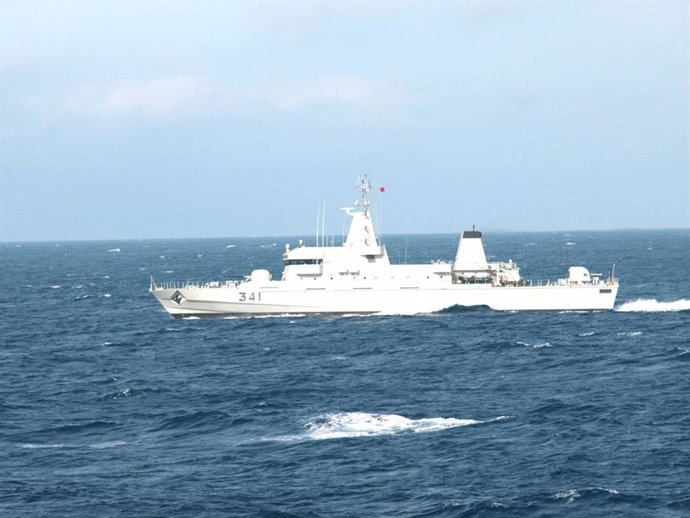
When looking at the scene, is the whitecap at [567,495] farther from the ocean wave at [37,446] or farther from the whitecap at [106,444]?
the ocean wave at [37,446]

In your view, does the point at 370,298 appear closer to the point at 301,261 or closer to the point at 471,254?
the point at 301,261

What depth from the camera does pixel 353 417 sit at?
142 feet

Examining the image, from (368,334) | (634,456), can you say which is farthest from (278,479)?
(368,334)

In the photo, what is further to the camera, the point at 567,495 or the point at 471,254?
the point at 471,254

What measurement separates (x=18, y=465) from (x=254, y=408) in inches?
454

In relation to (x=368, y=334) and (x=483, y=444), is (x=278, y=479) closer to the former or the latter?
(x=483, y=444)

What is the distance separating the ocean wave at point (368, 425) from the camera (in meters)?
40.2

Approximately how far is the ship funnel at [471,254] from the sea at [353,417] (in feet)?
13.1

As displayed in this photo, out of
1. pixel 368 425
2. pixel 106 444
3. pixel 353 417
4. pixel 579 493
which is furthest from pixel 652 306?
pixel 106 444

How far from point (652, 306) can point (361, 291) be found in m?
23.3

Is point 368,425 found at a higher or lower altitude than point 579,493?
higher

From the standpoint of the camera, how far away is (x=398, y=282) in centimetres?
7812

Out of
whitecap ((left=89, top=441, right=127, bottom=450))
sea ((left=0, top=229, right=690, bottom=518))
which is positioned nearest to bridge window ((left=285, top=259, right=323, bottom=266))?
sea ((left=0, top=229, right=690, bottom=518))

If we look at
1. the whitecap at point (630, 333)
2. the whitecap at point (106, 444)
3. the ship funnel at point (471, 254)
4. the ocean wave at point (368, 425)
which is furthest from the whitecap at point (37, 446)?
the ship funnel at point (471, 254)
